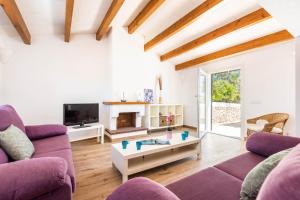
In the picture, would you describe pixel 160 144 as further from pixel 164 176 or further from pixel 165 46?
pixel 165 46

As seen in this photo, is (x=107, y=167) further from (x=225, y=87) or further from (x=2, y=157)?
(x=225, y=87)

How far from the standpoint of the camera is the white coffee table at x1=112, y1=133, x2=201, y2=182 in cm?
190

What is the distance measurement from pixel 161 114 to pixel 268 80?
298 centimetres

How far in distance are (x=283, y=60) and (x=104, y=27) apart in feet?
13.2

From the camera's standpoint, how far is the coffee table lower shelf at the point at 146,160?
1.90 meters

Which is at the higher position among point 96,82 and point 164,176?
point 96,82

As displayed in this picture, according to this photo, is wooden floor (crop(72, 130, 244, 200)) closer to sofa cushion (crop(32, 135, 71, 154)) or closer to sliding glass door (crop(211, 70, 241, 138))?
sofa cushion (crop(32, 135, 71, 154))

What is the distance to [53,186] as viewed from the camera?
964 millimetres

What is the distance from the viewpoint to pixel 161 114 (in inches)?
201

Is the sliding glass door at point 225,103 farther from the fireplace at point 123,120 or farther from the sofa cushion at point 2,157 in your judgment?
the sofa cushion at point 2,157

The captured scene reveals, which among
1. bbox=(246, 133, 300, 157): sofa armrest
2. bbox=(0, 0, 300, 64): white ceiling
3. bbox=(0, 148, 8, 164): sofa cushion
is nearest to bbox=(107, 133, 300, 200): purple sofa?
bbox=(246, 133, 300, 157): sofa armrest

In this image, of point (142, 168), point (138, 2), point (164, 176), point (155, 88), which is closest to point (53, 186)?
point (142, 168)

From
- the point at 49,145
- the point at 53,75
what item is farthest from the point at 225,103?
the point at 53,75

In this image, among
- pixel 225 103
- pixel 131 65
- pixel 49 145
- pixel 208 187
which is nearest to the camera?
pixel 208 187
